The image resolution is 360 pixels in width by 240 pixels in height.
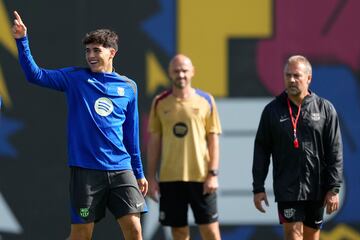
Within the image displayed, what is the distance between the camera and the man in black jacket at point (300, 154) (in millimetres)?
8289

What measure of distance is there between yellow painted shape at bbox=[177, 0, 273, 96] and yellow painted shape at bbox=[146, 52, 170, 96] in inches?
11.2

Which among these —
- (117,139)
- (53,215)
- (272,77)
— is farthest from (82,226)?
(272,77)

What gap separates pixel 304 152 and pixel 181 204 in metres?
1.74

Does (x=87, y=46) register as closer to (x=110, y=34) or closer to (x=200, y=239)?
(x=110, y=34)

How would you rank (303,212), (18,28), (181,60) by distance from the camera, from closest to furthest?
(18,28) < (303,212) < (181,60)

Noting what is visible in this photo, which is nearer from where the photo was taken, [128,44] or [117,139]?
[117,139]

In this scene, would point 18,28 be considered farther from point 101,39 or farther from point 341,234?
point 341,234

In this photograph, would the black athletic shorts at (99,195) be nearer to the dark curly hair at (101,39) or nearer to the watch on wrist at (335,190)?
the dark curly hair at (101,39)

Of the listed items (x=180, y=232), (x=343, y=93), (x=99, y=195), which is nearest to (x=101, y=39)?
(x=99, y=195)

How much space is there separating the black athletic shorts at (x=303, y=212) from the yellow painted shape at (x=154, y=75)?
2.49 metres

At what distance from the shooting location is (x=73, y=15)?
33.9ft

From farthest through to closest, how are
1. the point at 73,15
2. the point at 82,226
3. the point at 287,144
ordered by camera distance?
the point at 73,15 → the point at 287,144 → the point at 82,226

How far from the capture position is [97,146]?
770 cm

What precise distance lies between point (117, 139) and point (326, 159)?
1.80m
